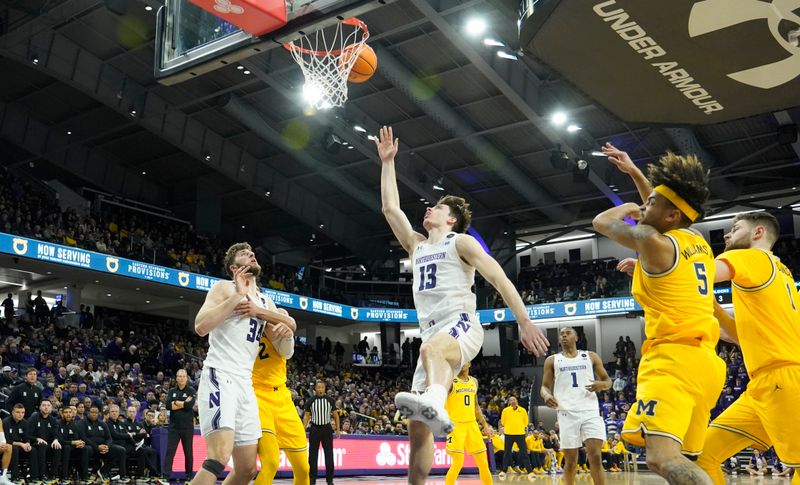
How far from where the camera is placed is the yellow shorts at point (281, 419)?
19.8 feet

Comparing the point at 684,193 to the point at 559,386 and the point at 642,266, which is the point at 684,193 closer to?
the point at 642,266

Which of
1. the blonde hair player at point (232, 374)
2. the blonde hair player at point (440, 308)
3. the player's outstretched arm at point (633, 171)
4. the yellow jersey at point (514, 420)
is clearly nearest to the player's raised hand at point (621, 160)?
the player's outstretched arm at point (633, 171)

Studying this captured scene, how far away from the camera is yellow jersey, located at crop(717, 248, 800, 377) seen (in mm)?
4848

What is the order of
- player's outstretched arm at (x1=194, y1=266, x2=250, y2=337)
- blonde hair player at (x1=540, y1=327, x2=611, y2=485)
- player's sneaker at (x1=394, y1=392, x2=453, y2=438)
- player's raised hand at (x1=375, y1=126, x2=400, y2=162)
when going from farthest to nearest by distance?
blonde hair player at (x1=540, y1=327, x2=611, y2=485) < player's raised hand at (x1=375, y1=126, x2=400, y2=162) < player's outstretched arm at (x1=194, y1=266, x2=250, y2=337) < player's sneaker at (x1=394, y1=392, x2=453, y2=438)

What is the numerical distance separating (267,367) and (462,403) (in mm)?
5176

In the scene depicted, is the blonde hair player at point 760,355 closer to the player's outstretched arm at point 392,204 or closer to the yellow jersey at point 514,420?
the player's outstretched arm at point 392,204

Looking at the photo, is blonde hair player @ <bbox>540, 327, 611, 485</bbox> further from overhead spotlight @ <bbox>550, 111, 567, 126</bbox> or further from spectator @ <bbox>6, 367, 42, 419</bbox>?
overhead spotlight @ <bbox>550, 111, 567, 126</bbox>

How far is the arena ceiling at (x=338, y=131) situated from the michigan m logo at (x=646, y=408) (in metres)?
16.1

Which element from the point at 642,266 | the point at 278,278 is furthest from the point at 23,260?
the point at 642,266

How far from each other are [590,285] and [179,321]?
20220 mm

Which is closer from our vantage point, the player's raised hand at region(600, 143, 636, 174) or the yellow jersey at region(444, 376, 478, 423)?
the player's raised hand at region(600, 143, 636, 174)

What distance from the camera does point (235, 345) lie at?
5.60 metres

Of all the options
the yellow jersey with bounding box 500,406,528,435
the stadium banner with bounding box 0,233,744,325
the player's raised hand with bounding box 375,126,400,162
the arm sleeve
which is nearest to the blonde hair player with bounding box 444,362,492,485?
the player's raised hand with bounding box 375,126,400,162

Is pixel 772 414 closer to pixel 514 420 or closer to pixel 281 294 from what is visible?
pixel 514 420
